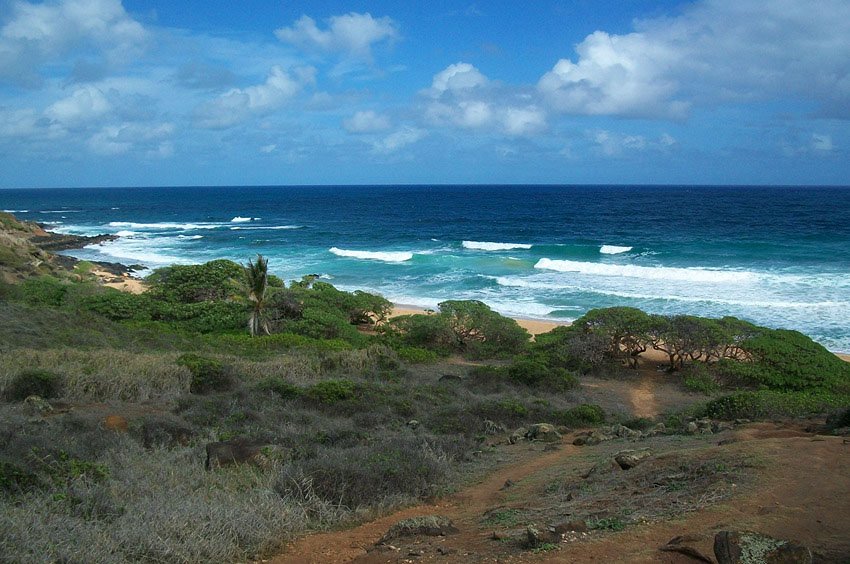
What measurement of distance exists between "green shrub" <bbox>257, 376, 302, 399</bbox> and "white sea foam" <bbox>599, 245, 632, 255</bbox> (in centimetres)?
3978

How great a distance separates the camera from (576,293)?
1292 inches

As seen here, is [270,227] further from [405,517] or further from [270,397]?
[405,517]

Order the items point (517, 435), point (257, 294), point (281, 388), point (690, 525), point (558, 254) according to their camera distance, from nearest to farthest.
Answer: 1. point (690, 525)
2. point (517, 435)
3. point (281, 388)
4. point (257, 294)
5. point (558, 254)

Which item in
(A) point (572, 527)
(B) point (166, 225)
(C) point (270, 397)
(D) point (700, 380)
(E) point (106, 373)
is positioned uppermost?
(B) point (166, 225)

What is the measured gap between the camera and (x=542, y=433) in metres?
10.5

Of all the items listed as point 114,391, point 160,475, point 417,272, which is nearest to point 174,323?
point 114,391

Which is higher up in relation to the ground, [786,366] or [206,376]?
[206,376]

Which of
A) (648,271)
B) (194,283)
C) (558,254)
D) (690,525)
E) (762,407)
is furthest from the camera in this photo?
(558,254)

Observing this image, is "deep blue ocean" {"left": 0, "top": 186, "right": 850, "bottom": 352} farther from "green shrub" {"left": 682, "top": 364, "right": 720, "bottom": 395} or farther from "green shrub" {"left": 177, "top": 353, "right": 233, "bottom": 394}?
"green shrub" {"left": 177, "top": 353, "right": 233, "bottom": 394}

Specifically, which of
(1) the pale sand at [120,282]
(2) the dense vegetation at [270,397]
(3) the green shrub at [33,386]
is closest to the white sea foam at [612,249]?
(2) the dense vegetation at [270,397]

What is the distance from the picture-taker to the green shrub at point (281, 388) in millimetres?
11883

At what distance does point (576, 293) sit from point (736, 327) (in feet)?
49.1

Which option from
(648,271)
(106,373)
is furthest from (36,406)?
(648,271)

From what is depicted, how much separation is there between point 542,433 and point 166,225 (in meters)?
74.9
